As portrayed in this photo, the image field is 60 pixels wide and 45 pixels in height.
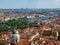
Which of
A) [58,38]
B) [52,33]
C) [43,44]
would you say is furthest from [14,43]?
[52,33]

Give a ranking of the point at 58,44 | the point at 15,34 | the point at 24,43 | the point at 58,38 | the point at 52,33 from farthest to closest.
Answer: the point at 52,33, the point at 58,38, the point at 58,44, the point at 24,43, the point at 15,34

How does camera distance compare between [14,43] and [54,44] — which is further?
[54,44]

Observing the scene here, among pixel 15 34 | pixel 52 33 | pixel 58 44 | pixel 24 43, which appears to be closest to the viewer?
pixel 15 34

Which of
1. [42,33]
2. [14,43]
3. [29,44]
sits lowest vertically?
[42,33]

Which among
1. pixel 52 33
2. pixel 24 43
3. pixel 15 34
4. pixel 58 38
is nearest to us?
pixel 15 34

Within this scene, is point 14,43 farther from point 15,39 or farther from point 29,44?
point 29,44

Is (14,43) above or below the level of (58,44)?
above

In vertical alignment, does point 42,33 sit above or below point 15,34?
below

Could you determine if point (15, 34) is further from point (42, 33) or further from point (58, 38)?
point (42, 33)

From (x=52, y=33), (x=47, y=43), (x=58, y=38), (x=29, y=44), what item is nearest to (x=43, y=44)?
(x=47, y=43)
